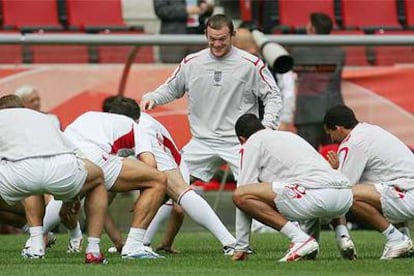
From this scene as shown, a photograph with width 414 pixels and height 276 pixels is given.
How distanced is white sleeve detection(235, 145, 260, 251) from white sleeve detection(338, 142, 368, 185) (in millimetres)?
728

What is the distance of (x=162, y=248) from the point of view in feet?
41.9

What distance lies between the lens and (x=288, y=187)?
10.9 meters

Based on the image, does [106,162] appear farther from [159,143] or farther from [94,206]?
[159,143]

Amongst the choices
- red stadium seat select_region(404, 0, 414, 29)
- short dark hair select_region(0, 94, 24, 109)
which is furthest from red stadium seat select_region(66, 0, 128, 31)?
short dark hair select_region(0, 94, 24, 109)

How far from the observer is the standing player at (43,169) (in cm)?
1073

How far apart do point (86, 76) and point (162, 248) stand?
402 centimetres

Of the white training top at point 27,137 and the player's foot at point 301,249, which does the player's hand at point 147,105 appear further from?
the player's foot at point 301,249

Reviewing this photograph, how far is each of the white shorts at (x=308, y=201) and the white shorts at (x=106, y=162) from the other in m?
1.32

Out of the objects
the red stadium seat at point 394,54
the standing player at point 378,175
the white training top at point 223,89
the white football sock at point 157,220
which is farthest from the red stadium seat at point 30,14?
the standing player at point 378,175

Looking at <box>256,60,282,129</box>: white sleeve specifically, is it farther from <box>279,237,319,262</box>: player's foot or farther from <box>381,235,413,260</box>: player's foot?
<box>279,237,319,262</box>: player's foot

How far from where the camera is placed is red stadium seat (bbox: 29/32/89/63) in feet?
53.5

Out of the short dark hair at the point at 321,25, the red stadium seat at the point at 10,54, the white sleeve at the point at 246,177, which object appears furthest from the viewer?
the short dark hair at the point at 321,25

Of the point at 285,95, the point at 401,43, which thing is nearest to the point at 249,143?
the point at 285,95

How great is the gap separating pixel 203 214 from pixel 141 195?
2.18 ft
